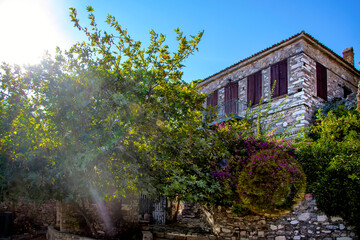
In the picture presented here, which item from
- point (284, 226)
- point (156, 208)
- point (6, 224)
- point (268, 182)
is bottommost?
point (6, 224)

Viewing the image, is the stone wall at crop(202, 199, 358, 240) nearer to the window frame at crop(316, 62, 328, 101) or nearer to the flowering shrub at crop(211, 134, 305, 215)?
the flowering shrub at crop(211, 134, 305, 215)

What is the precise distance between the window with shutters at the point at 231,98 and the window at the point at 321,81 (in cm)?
389

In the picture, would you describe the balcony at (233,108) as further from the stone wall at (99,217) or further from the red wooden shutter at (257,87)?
the stone wall at (99,217)

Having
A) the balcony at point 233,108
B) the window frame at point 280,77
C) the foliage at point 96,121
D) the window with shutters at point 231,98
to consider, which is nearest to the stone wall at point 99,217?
the foliage at point 96,121

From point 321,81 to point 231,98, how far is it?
4.46m

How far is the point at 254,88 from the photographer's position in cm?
1401

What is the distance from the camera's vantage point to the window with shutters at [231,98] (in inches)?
574

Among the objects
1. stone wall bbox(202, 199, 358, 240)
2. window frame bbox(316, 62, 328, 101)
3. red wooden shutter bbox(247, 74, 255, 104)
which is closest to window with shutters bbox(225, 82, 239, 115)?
red wooden shutter bbox(247, 74, 255, 104)

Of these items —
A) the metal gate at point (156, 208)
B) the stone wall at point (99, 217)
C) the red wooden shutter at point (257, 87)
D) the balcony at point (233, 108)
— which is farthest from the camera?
the balcony at point (233, 108)

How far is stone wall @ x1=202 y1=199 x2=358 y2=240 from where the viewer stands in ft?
21.8

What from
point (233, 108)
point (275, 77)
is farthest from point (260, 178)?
point (233, 108)

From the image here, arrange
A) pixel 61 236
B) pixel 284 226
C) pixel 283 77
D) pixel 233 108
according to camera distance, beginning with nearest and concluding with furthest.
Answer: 1. pixel 284 226
2. pixel 61 236
3. pixel 283 77
4. pixel 233 108

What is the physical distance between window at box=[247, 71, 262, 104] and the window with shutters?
0.78m

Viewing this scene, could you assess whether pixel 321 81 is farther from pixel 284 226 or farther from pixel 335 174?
pixel 284 226
